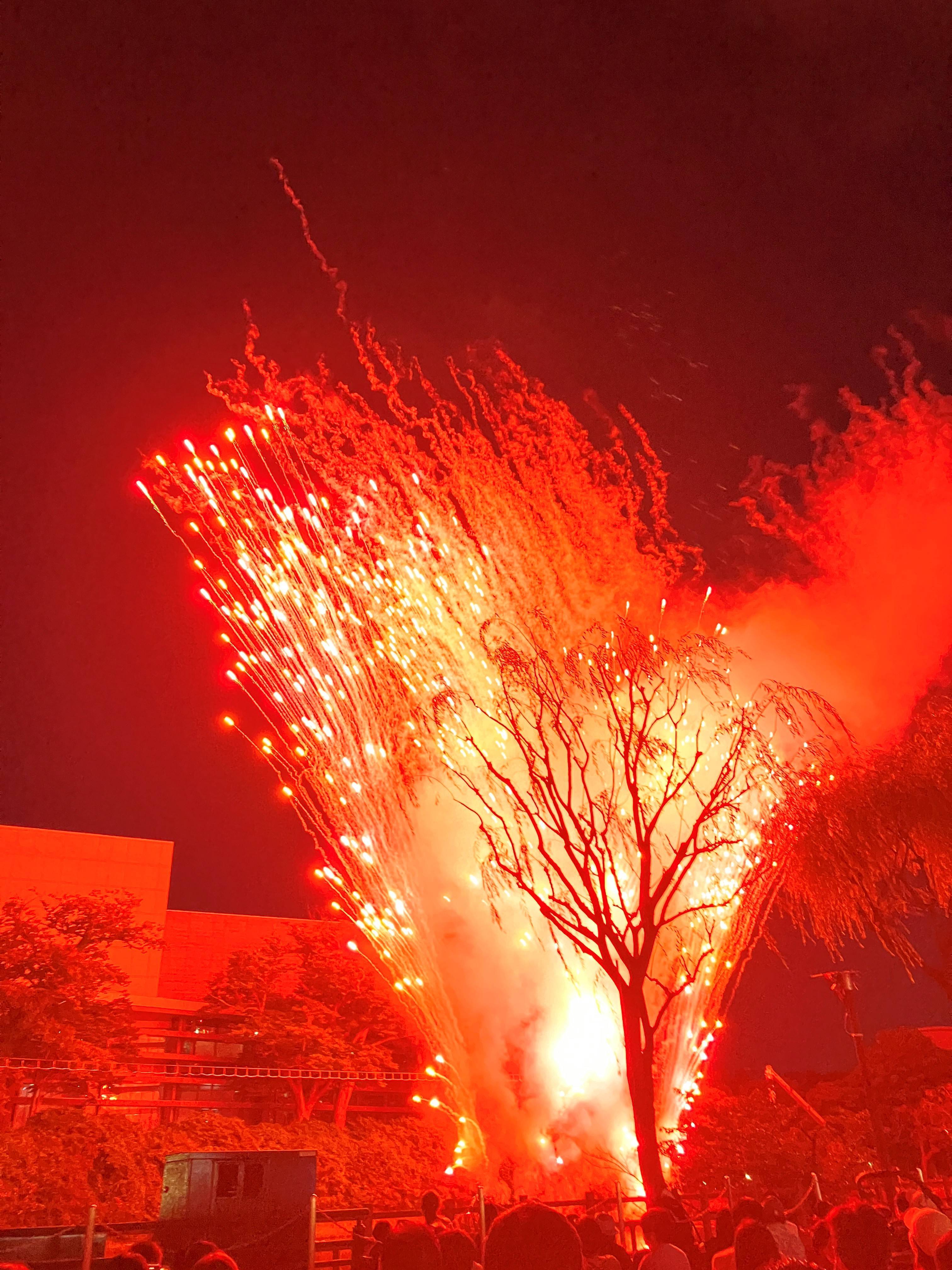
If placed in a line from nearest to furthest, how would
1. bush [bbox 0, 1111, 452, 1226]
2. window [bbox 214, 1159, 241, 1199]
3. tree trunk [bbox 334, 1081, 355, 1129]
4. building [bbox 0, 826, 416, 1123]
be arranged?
window [bbox 214, 1159, 241, 1199] < bush [bbox 0, 1111, 452, 1226] < tree trunk [bbox 334, 1081, 355, 1129] < building [bbox 0, 826, 416, 1123]

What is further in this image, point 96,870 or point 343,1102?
point 96,870

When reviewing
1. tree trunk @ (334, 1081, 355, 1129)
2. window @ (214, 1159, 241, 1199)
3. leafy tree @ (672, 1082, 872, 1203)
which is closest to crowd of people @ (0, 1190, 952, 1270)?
window @ (214, 1159, 241, 1199)

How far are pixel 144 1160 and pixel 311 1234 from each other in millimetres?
14441

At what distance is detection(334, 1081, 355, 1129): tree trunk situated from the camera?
28969mm

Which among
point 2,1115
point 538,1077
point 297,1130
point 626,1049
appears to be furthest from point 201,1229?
point 297,1130

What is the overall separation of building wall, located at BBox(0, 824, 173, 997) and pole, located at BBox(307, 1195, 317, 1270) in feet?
110

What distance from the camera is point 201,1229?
8492 millimetres

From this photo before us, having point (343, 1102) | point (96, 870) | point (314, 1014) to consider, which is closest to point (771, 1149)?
point (343, 1102)

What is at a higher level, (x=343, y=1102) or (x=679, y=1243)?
(x=343, y=1102)

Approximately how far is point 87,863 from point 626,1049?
34.6 metres

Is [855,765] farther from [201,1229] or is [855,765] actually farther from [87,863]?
[87,863]

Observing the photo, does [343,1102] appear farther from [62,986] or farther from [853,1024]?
[853,1024]

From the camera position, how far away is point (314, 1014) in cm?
2983

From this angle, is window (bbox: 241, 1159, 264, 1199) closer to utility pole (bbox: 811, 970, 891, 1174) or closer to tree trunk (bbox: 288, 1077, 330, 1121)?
utility pole (bbox: 811, 970, 891, 1174)
